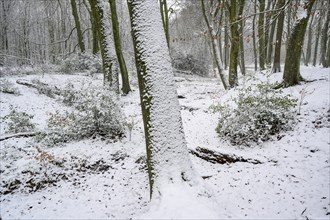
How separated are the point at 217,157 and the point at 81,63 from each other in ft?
42.0

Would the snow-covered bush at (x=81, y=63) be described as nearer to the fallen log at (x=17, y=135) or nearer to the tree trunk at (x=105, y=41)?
the tree trunk at (x=105, y=41)

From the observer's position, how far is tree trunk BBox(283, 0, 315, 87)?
6.80 meters

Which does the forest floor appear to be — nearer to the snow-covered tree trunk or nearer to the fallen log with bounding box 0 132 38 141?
the fallen log with bounding box 0 132 38 141

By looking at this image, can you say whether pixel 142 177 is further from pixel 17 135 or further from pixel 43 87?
pixel 43 87

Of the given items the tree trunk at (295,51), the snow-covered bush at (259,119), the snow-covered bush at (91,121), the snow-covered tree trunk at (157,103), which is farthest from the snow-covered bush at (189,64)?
the snow-covered tree trunk at (157,103)

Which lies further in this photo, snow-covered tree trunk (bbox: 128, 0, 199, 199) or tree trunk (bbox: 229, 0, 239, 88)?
tree trunk (bbox: 229, 0, 239, 88)

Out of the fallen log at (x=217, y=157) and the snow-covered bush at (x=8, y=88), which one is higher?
the snow-covered bush at (x=8, y=88)

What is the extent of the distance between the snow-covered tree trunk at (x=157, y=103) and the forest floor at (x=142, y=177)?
1.99 ft

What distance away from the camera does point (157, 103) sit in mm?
3225

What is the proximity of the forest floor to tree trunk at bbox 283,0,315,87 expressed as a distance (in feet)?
3.88

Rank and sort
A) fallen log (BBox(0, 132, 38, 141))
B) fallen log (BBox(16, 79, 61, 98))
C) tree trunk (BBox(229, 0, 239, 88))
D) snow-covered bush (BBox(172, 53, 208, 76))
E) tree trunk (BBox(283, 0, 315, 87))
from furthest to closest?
1. snow-covered bush (BBox(172, 53, 208, 76))
2. fallen log (BBox(16, 79, 61, 98))
3. tree trunk (BBox(229, 0, 239, 88))
4. tree trunk (BBox(283, 0, 315, 87))
5. fallen log (BBox(0, 132, 38, 141))

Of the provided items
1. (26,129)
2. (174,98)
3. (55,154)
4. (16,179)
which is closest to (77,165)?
(55,154)

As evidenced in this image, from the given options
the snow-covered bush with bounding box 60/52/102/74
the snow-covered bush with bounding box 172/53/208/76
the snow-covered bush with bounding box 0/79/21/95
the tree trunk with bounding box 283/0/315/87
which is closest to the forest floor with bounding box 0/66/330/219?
the tree trunk with bounding box 283/0/315/87

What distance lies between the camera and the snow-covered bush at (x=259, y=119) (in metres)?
5.35
